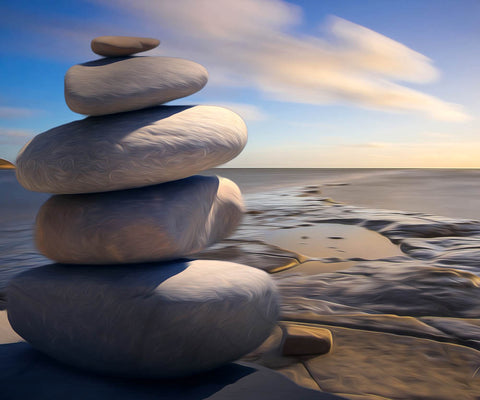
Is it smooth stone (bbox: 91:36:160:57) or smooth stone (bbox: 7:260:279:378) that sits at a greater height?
smooth stone (bbox: 91:36:160:57)

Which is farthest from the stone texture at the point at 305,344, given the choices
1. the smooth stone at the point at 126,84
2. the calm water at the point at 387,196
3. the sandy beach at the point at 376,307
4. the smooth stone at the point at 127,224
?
the calm water at the point at 387,196

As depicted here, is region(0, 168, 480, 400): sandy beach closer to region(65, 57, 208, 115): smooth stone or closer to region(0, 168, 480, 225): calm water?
region(65, 57, 208, 115): smooth stone

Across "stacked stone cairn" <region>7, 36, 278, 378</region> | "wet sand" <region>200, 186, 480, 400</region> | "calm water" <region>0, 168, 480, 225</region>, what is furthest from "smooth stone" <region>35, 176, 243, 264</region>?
"calm water" <region>0, 168, 480, 225</region>

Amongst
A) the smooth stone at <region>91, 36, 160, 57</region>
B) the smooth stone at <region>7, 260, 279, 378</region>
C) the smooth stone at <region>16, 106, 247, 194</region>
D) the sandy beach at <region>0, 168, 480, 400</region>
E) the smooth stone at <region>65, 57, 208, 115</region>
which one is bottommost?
the sandy beach at <region>0, 168, 480, 400</region>

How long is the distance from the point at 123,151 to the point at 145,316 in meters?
0.75

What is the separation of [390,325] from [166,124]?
6.32 feet

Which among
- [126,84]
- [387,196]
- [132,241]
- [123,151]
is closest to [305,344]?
[132,241]

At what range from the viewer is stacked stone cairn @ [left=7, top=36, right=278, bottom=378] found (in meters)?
1.80

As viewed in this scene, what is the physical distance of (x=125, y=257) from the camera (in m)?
1.91

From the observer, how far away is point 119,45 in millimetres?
2150

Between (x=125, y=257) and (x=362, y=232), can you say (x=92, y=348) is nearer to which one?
(x=125, y=257)

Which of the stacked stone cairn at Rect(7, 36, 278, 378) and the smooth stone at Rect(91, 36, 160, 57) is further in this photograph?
the smooth stone at Rect(91, 36, 160, 57)

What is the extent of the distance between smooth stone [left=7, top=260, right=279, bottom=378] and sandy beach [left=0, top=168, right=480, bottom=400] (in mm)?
302

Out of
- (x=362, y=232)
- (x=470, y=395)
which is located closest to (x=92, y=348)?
(x=470, y=395)
